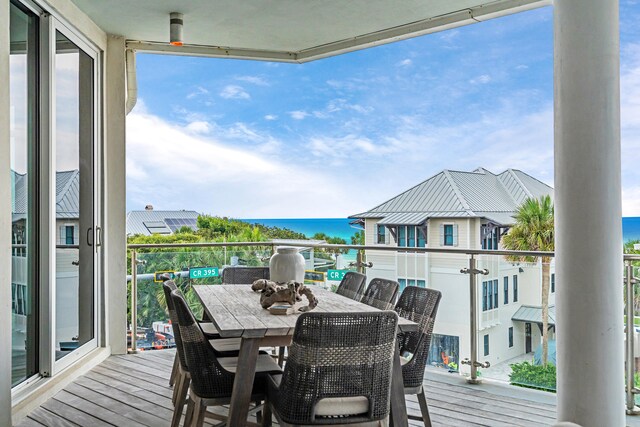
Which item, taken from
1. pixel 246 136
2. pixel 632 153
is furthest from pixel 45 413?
pixel 246 136

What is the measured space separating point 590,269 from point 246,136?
112ft

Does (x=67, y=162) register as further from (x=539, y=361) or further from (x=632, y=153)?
(x=632, y=153)

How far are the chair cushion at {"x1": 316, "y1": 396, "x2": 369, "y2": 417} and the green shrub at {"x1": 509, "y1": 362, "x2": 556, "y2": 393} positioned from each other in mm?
2128

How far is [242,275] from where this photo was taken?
14.6ft

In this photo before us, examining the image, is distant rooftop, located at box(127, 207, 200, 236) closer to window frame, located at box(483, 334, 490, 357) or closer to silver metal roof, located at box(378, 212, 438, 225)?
silver metal roof, located at box(378, 212, 438, 225)

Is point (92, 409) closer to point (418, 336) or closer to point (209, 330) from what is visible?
point (209, 330)

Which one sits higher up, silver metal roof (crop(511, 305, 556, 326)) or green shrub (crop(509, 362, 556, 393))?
silver metal roof (crop(511, 305, 556, 326))

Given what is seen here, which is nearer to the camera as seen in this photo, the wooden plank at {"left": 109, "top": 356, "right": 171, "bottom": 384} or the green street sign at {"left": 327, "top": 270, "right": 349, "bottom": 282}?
the wooden plank at {"left": 109, "top": 356, "right": 171, "bottom": 384}

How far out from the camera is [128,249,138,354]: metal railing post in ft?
17.2

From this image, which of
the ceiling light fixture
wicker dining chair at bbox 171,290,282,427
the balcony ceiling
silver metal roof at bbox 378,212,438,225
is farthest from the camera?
silver metal roof at bbox 378,212,438,225

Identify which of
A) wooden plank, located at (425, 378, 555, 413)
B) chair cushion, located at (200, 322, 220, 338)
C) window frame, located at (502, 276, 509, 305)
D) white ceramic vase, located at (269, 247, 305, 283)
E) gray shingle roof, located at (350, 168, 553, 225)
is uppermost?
gray shingle roof, located at (350, 168, 553, 225)

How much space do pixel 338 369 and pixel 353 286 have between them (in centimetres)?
171

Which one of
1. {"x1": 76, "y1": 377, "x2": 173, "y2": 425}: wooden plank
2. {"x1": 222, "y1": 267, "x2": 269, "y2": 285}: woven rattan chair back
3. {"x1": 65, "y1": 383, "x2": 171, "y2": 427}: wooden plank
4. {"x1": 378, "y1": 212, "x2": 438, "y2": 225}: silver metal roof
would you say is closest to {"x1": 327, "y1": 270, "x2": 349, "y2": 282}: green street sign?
{"x1": 222, "y1": 267, "x2": 269, "y2": 285}: woven rattan chair back

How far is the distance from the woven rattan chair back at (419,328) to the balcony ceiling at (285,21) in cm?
248
